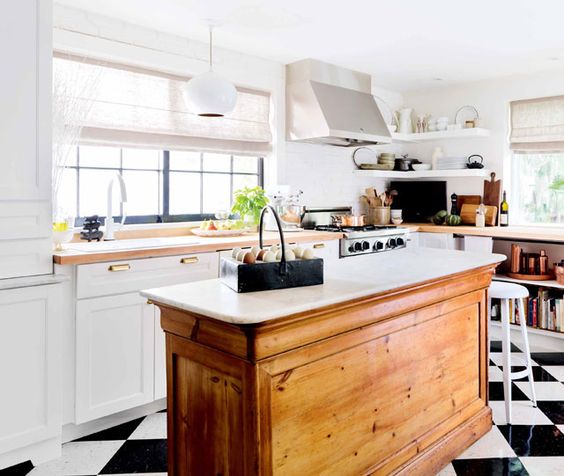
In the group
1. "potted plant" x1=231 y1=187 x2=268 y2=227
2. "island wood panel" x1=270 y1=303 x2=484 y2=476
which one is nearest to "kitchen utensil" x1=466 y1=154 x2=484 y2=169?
"potted plant" x1=231 y1=187 x2=268 y2=227

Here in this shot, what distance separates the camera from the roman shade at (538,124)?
15.8 ft

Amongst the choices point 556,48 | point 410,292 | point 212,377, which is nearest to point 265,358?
point 212,377

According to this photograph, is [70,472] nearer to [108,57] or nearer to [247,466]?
[247,466]

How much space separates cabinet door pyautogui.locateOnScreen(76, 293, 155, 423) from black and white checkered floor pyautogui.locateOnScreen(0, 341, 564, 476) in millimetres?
152

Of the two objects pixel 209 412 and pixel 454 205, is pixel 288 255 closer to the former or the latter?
pixel 209 412

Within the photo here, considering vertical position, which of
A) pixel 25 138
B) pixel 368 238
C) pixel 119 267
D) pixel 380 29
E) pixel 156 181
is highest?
pixel 380 29

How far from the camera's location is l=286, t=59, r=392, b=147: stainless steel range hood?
4484 millimetres

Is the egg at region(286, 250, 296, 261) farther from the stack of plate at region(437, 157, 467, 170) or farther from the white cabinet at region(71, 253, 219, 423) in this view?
the stack of plate at region(437, 157, 467, 170)

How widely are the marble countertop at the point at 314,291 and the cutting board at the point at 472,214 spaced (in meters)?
2.61

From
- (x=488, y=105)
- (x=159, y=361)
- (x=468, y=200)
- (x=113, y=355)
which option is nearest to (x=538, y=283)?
(x=468, y=200)

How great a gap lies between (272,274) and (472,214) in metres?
3.96

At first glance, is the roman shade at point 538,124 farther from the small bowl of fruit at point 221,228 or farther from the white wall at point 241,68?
the small bowl of fruit at point 221,228

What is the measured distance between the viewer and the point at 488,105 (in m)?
5.27

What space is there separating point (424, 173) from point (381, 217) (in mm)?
687
